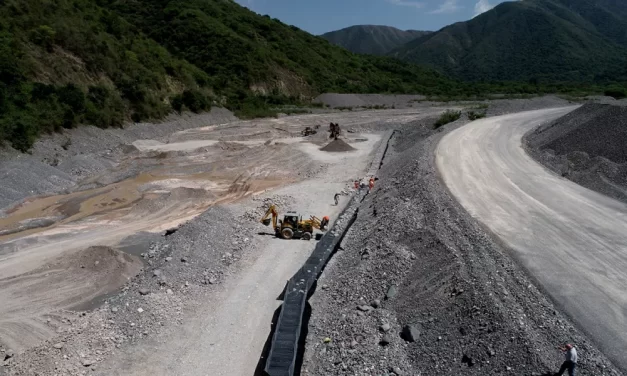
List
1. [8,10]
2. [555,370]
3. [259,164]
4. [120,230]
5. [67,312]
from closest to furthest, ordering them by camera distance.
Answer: [555,370]
[67,312]
[120,230]
[259,164]
[8,10]

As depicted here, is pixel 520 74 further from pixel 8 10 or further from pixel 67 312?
pixel 67 312

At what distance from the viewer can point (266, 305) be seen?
15398mm

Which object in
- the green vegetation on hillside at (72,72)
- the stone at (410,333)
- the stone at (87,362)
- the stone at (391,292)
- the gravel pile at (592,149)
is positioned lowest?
the stone at (87,362)

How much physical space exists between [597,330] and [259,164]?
3001cm

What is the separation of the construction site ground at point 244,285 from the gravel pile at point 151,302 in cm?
5

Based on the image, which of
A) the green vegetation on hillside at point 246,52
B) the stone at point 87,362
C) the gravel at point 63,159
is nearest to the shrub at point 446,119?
the gravel at point 63,159

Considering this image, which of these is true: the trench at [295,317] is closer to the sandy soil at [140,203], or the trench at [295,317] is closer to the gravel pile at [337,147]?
the sandy soil at [140,203]

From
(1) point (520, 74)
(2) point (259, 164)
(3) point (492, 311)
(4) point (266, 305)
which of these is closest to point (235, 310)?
(4) point (266, 305)

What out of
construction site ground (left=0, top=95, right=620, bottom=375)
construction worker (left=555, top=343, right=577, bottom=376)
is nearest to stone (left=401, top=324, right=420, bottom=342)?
construction site ground (left=0, top=95, right=620, bottom=375)

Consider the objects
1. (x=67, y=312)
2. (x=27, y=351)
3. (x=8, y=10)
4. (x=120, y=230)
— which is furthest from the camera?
(x=8, y=10)

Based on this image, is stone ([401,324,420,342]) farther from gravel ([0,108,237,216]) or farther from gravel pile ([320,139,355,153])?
gravel pile ([320,139,355,153])

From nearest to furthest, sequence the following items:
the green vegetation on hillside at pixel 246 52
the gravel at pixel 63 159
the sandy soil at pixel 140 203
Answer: the sandy soil at pixel 140 203 → the gravel at pixel 63 159 → the green vegetation on hillside at pixel 246 52

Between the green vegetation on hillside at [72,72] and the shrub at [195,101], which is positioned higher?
the green vegetation on hillside at [72,72]

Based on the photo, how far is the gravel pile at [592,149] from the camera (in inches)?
870
